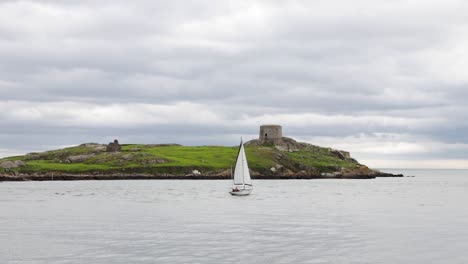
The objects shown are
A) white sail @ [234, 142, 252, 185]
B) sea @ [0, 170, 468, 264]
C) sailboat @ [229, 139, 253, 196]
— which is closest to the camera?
sea @ [0, 170, 468, 264]

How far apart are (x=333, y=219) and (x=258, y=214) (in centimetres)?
1087

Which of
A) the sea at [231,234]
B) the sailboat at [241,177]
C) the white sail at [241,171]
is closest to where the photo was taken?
the sea at [231,234]

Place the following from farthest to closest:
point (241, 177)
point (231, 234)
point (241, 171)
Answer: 1. point (241, 177)
2. point (241, 171)
3. point (231, 234)

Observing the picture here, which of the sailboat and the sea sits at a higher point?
the sailboat

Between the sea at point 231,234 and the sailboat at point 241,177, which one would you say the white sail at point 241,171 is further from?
the sea at point 231,234

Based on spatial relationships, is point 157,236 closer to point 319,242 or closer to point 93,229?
point 93,229

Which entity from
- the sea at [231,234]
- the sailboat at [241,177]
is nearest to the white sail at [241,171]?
the sailboat at [241,177]

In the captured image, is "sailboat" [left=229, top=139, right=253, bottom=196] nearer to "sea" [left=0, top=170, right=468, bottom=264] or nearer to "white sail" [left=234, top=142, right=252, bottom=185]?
"white sail" [left=234, top=142, right=252, bottom=185]

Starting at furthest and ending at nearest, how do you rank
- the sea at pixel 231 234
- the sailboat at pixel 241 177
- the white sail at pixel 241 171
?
1. the white sail at pixel 241 171
2. the sailboat at pixel 241 177
3. the sea at pixel 231 234

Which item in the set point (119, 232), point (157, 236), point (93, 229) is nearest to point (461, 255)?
point (157, 236)

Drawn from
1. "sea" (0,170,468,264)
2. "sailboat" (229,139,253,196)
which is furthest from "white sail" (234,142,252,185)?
"sea" (0,170,468,264)

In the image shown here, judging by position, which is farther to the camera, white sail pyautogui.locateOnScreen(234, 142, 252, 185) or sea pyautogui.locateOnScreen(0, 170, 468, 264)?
white sail pyautogui.locateOnScreen(234, 142, 252, 185)

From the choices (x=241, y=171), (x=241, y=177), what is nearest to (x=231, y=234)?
(x=241, y=171)

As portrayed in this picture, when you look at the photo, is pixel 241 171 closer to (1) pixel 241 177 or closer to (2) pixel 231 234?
(1) pixel 241 177
